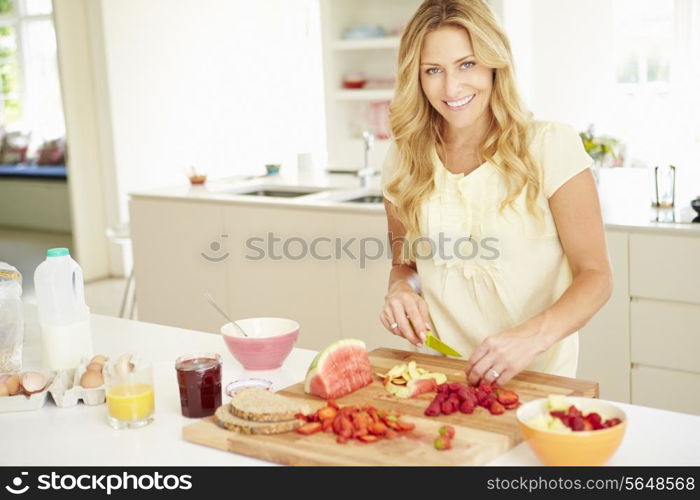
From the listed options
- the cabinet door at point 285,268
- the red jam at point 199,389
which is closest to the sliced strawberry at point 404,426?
the red jam at point 199,389

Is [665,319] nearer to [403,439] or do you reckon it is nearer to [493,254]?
[493,254]

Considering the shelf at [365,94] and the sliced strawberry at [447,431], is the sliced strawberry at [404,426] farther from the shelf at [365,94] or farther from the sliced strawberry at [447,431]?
the shelf at [365,94]

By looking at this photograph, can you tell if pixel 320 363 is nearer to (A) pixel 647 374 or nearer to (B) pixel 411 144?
(B) pixel 411 144

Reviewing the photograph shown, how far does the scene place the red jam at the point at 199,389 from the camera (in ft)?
5.86

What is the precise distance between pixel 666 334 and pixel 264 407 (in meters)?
2.20

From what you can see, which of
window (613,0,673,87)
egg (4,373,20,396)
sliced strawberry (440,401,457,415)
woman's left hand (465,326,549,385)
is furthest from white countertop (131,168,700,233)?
window (613,0,673,87)

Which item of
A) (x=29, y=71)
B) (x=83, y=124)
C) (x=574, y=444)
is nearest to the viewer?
(x=574, y=444)

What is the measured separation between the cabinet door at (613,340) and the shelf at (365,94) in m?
3.29

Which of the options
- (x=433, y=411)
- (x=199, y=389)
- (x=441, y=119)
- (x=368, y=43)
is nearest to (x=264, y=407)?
(x=199, y=389)

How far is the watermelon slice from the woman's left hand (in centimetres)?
22

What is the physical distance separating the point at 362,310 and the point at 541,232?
2119mm

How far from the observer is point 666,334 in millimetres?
3428

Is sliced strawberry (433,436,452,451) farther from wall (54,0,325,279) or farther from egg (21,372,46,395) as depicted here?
wall (54,0,325,279)

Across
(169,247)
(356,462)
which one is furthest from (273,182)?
(356,462)
